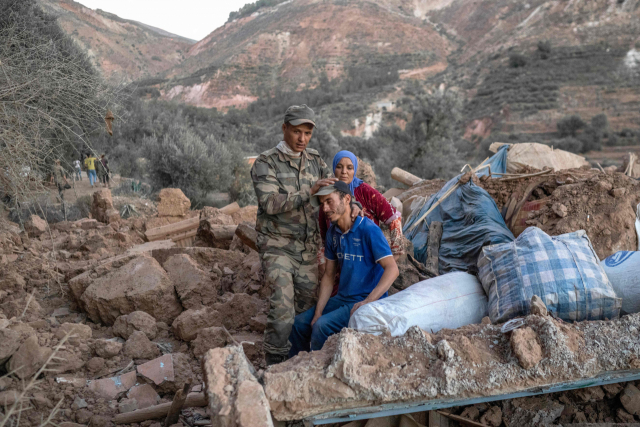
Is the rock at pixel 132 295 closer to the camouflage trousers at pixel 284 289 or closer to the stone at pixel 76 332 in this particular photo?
the stone at pixel 76 332

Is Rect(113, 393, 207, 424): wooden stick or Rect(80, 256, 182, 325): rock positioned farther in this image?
Rect(80, 256, 182, 325): rock

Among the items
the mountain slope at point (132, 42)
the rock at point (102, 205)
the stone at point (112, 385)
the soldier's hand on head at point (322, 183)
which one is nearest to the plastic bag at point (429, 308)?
the soldier's hand on head at point (322, 183)

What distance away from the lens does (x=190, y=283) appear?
12.6 feet

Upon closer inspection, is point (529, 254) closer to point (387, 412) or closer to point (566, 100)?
point (387, 412)

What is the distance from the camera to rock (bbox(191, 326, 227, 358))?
3.23 m

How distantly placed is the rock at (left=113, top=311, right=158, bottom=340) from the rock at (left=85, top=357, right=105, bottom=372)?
0.39 metres

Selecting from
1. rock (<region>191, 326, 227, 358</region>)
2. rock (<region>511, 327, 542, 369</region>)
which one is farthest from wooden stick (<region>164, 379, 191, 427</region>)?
rock (<region>511, 327, 542, 369</region>)

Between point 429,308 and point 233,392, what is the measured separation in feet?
4.22

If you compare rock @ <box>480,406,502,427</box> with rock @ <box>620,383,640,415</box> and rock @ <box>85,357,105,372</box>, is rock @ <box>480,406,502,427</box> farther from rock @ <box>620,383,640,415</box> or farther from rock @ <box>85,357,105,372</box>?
rock @ <box>85,357,105,372</box>

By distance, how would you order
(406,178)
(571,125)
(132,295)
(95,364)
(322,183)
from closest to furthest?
(322,183) → (95,364) → (132,295) → (406,178) → (571,125)

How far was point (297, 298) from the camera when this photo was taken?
3.18 metres

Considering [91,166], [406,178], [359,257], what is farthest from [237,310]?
[91,166]

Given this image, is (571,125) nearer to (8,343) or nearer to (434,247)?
(434,247)

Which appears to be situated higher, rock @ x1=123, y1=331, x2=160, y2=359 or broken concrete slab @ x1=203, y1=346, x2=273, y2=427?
broken concrete slab @ x1=203, y1=346, x2=273, y2=427
